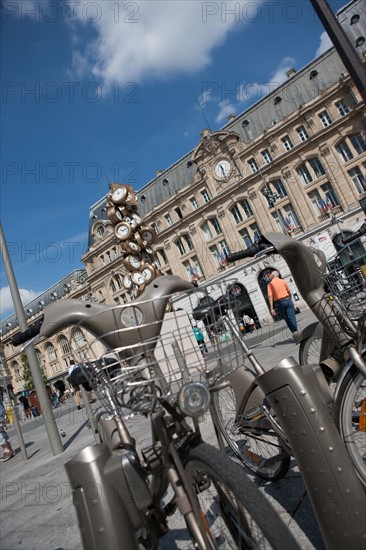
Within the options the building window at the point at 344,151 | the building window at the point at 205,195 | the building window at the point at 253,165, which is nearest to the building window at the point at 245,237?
the building window at the point at 205,195

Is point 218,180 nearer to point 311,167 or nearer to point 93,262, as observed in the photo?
point 311,167

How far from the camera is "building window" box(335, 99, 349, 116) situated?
28.6 m

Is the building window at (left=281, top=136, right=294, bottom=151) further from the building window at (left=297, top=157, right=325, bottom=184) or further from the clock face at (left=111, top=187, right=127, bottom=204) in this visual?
→ the clock face at (left=111, top=187, right=127, bottom=204)

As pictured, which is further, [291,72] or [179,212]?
[179,212]

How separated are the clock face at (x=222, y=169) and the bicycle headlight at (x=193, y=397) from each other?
115 ft

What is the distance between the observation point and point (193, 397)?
1.49 m

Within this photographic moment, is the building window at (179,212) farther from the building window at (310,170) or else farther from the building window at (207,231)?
the building window at (310,170)

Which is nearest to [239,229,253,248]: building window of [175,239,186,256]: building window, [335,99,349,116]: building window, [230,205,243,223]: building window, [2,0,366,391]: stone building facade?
[2,0,366,391]: stone building facade

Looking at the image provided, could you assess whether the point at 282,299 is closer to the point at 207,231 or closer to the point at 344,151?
the point at 344,151

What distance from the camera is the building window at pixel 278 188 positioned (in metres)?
31.9

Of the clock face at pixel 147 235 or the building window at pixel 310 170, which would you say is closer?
the clock face at pixel 147 235

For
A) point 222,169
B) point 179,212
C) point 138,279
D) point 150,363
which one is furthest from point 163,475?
point 179,212

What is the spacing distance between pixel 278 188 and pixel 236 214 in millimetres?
4523

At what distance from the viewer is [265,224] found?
32.3 m
